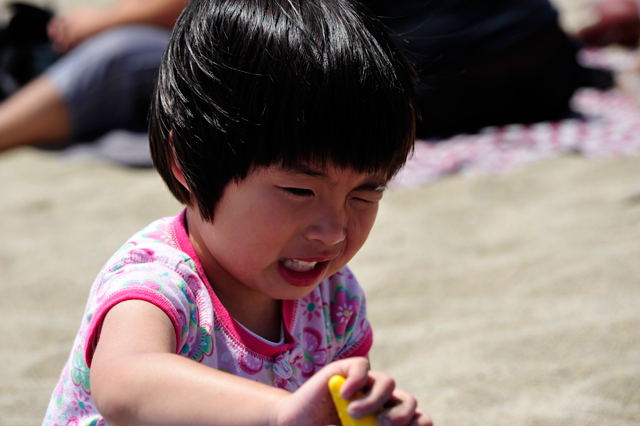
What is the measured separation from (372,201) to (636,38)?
16.5 feet

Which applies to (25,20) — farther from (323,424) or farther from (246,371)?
(323,424)

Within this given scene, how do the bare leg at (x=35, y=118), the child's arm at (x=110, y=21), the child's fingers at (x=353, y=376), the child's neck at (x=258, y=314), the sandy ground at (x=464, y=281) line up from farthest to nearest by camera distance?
the child's arm at (x=110, y=21)
the bare leg at (x=35, y=118)
the sandy ground at (x=464, y=281)
the child's neck at (x=258, y=314)
the child's fingers at (x=353, y=376)

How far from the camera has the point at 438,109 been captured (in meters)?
3.77

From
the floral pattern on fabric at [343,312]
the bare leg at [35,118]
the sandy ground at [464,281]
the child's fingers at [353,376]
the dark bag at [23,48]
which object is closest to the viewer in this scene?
the child's fingers at [353,376]

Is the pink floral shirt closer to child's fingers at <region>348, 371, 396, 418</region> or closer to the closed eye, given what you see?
the closed eye

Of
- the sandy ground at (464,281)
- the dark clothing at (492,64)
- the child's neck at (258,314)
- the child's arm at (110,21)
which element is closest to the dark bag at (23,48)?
the child's arm at (110,21)

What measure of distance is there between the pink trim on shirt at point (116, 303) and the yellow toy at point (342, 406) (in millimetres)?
339

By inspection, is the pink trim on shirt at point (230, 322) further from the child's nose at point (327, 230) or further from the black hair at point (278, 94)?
the child's nose at point (327, 230)

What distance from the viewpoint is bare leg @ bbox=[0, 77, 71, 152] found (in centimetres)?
352

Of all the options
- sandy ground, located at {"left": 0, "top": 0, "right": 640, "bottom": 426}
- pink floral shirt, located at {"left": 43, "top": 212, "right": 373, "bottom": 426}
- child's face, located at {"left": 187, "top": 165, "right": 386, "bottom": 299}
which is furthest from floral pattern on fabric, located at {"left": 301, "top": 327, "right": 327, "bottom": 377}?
sandy ground, located at {"left": 0, "top": 0, "right": 640, "bottom": 426}

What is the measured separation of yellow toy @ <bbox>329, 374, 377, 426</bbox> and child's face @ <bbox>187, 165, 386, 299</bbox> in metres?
0.30

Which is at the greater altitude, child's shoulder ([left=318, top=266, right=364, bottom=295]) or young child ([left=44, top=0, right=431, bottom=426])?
young child ([left=44, top=0, right=431, bottom=426])

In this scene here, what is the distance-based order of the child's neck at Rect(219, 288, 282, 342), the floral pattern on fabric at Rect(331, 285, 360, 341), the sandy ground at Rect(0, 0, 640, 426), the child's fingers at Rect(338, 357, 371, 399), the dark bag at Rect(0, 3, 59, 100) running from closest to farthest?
the child's fingers at Rect(338, 357, 371, 399), the child's neck at Rect(219, 288, 282, 342), the floral pattern on fabric at Rect(331, 285, 360, 341), the sandy ground at Rect(0, 0, 640, 426), the dark bag at Rect(0, 3, 59, 100)

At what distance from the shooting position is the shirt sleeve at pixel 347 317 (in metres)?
1.38
